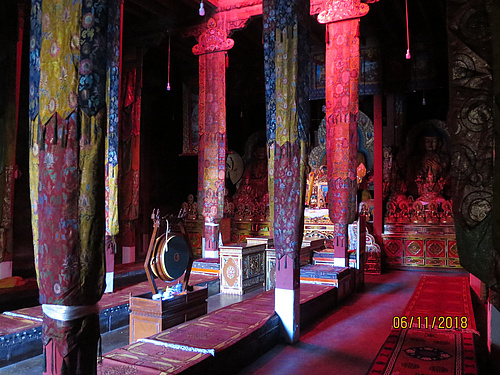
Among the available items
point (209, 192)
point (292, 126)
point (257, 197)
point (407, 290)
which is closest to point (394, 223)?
point (407, 290)

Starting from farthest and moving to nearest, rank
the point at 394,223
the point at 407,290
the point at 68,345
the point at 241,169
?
the point at 241,169, the point at 394,223, the point at 407,290, the point at 68,345

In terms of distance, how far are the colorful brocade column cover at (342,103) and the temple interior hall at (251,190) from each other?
3 centimetres

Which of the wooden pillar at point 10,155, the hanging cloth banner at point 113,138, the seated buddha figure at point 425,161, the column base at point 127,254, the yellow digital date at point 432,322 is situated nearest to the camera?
the yellow digital date at point 432,322

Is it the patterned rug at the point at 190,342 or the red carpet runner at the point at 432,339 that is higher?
the patterned rug at the point at 190,342

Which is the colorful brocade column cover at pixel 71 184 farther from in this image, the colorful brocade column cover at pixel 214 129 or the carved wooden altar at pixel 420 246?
the carved wooden altar at pixel 420 246

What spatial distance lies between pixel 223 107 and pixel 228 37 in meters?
1.57

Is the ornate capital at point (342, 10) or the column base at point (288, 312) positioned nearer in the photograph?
the column base at point (288, 312)

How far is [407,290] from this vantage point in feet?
25.3

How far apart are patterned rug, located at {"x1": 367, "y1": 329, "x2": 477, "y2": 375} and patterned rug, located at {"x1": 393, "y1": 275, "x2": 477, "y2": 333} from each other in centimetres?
30

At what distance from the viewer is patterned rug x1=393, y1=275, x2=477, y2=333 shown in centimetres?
495

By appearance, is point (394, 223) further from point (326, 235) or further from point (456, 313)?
point (456, 313)

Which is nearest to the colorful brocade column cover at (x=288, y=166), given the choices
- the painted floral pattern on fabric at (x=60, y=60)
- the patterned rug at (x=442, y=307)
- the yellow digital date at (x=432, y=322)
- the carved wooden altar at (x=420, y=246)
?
the yellow digital date at (x=432, y=322)

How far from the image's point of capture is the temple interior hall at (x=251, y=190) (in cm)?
238

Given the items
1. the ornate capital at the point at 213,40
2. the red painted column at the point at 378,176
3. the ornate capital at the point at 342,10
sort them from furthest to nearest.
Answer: the red painted column at the point at 378,176, the ornate capital at the point at 213,40, the ornate capital at the point at 342,10
